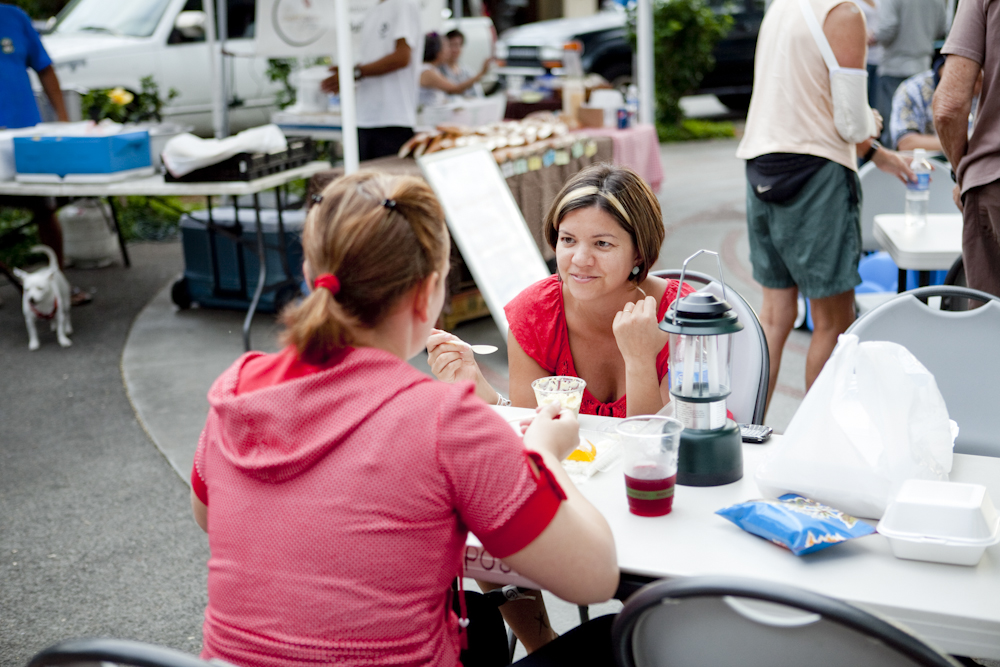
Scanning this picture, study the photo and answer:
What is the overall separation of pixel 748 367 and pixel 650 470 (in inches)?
34.9

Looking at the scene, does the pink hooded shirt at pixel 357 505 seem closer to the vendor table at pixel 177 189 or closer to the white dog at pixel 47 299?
the vendor table at pixel 177 189

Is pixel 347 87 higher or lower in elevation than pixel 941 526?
higher

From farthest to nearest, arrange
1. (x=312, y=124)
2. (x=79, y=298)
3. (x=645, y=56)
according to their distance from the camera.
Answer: (x=645, y=56)
(x=312, y=124)
(x=79, y=298)

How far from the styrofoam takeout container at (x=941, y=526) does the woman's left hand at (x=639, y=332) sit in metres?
0.66

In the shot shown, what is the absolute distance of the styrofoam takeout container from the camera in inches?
53.9

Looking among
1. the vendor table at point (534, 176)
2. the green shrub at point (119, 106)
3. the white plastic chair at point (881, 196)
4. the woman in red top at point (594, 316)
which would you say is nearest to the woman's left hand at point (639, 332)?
the woman in red top at point (594, 316)

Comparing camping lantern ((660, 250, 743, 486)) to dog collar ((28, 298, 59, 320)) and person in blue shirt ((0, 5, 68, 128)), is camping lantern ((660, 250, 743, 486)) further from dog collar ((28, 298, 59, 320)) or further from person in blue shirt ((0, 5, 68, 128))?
person in blue shirt ((0, 5, 68, 128))

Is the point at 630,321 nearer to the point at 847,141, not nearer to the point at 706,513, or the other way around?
the point at 706,513

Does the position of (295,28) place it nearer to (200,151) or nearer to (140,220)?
(200,151)

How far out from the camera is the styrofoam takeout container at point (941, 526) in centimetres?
137

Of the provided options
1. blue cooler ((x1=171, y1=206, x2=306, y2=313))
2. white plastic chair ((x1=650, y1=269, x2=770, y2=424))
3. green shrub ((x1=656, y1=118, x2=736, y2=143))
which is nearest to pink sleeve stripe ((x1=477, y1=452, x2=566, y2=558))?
white plastic chair ((x1=650, y1=269, x2=770, y2=424))

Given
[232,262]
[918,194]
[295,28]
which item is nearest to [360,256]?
[918,194]

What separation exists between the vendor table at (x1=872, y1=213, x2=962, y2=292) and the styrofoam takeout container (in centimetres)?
192

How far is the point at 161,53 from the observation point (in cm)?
859
